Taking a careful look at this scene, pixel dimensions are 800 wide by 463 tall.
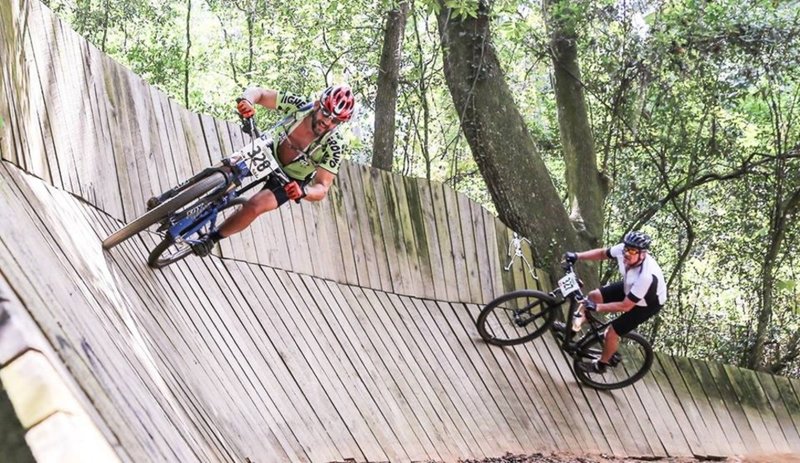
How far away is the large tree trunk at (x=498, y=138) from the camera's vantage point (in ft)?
29.6

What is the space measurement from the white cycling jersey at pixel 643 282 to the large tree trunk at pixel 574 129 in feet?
7.73

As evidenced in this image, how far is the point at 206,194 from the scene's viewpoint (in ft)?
17.8

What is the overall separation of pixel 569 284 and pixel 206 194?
145 inches

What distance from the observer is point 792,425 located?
9422 mm

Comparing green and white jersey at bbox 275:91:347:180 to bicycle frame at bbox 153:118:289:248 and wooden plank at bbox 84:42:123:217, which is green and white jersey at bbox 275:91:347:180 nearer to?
bicycle frame at bbox 153:118:289:248

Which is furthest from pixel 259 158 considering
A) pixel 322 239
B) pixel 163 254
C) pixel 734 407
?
pixel 734 407

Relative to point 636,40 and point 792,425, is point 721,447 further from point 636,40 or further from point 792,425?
point 636,40

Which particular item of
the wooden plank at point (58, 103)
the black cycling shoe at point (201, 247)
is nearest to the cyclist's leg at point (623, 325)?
the black cycling shoe at point (201, 247)

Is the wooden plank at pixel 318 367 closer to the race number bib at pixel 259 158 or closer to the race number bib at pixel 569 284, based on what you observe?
the race number bib at pixel 259 158

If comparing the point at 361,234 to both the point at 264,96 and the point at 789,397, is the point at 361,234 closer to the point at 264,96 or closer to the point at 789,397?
the point at 264,96

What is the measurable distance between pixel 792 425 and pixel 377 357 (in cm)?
534

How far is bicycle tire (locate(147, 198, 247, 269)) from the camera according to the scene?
17.4ft

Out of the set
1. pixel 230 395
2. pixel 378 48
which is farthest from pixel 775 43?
pixel 230 395

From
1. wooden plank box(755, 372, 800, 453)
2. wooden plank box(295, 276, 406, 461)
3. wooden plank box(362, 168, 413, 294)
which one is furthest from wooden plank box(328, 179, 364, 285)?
wooden plank box(755, 372, 800, 453)
